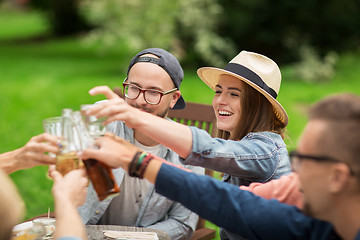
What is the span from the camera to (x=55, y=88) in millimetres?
12461

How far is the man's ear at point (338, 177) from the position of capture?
→ 1844 millimetres

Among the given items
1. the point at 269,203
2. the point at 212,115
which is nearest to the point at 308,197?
the point at 269,203

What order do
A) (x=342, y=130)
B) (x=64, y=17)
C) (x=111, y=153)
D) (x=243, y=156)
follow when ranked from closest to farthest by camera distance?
1. (x=342, y=130)
2. (x=111, y=153)
3. (x=243, y=156)
4. (x=64, y=17)

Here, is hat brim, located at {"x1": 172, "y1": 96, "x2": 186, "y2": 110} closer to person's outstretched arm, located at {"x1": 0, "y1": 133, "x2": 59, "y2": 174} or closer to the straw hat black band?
the straw hat black band

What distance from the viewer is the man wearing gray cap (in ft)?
10.3

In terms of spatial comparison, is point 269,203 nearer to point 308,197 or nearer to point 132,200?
point 308,197

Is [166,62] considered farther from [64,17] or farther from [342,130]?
[64,17]

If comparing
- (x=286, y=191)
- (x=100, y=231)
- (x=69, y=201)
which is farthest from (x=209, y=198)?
(x=100, y=231)

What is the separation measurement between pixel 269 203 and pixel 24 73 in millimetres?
13894

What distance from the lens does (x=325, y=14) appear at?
15.0 metres

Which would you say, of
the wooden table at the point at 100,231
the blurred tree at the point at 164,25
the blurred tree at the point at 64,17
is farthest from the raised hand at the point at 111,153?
the blurred tree at the point at 64,17

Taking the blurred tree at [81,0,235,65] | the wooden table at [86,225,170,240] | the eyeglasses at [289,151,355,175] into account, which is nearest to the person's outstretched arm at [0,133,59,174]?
the wooden table at [86,225,170,240]

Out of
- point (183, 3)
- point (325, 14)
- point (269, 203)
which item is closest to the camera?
point (269, 203)

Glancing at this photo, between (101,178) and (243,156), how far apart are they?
2.45ft
